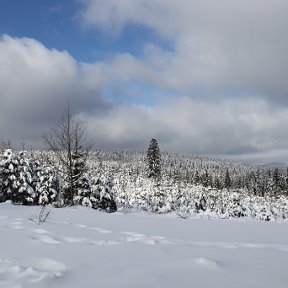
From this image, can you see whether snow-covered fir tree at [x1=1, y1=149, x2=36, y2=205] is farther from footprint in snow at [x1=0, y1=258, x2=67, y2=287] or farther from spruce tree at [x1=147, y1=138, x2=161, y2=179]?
spruce tree at [x1=147, y1=138, x2=161, y2=179]

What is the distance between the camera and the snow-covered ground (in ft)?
11.1

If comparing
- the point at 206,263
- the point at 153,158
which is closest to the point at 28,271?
the point at 206,263

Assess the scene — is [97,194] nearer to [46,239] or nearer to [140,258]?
[46,239]

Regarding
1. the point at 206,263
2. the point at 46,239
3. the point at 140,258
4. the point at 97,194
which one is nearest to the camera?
the point at 206,263

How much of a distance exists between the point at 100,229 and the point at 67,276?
3.67 m

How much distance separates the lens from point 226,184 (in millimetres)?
101562

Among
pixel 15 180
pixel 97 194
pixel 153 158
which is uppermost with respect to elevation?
pixel 153 158

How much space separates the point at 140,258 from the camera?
4.34m

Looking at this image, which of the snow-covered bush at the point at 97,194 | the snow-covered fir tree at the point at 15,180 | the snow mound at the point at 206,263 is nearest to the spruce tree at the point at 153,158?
the snow-covered fir tree at the point at 15,180

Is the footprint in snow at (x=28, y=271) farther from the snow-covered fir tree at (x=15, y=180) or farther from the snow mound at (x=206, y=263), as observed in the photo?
the snow-covered fir tree at (x=15, y=180)

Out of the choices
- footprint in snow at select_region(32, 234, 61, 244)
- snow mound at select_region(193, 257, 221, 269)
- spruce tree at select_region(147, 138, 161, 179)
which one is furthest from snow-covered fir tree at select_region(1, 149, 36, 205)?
spruce tree at select_region(147, 138, 161, 179)

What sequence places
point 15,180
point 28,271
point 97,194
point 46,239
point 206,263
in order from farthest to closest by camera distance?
point 15,180, point 97,194, point 46,239, point 206,263, point 28,271

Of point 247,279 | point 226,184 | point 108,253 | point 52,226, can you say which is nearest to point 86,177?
point 52,226

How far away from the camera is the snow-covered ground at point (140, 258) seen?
3371 mm
